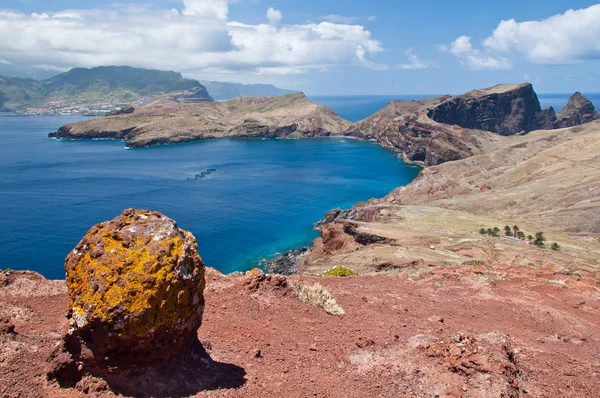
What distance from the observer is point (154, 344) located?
35.2ft

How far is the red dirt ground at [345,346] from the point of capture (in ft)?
36.8

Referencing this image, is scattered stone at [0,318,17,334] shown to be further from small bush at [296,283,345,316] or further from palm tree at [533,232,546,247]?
palm tree at [533,232,546,247]

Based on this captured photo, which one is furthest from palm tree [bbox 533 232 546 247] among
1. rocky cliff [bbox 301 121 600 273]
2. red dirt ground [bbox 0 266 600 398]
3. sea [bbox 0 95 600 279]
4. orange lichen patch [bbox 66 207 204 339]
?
orange lichen patch [bbox 66 207 204 339]

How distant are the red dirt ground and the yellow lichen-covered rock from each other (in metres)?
0.78

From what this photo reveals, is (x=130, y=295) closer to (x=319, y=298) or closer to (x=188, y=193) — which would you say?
(x=319, y=298)

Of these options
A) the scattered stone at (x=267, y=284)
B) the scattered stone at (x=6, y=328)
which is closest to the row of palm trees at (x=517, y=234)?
the scattered stone at (x=267, y=284)

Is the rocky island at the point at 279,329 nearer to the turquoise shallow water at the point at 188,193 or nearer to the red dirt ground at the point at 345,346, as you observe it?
the red dirt ground at the point at 345,346

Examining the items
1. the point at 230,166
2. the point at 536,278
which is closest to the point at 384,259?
the point at 536,278

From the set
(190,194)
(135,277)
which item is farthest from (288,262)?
(135,277)

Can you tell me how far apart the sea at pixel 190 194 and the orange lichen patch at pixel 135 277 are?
5793cm

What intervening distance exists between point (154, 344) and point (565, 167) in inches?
4737

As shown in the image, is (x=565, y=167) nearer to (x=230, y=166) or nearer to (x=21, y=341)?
(x=230, y=166)

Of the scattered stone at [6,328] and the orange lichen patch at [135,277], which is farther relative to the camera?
the scattered stone at [6,328]

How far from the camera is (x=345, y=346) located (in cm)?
1416
